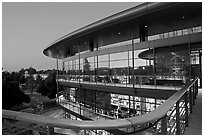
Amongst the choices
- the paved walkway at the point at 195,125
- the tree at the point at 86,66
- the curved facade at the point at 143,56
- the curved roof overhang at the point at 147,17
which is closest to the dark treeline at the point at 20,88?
the curved facade at the point at 143,56

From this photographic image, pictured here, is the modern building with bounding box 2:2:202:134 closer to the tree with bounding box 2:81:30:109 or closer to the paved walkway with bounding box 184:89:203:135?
the paved walkway with bounding box 184:89:203:135

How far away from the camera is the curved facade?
881 cm

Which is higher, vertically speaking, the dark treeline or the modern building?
the modern building

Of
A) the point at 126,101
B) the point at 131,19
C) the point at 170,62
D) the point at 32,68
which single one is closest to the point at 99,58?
the point at 126,101

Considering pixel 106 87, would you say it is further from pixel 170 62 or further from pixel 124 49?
pixel 170 62

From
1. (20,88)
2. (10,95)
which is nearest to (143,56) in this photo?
(10,95)

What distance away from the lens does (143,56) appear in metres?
13.5

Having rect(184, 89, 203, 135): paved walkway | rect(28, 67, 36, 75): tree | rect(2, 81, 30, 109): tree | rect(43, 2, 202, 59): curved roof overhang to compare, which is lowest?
rect(2, 81, 30, 109): tree

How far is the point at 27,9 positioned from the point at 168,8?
41.4 ft

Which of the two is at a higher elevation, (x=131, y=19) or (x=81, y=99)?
(x=131, y=19)

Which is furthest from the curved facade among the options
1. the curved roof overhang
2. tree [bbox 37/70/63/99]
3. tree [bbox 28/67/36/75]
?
tree [bbox 28/67/36/75]

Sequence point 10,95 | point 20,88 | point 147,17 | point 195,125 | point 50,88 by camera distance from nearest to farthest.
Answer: point 195,125, point 147,17, point 10,95, point 50,88, point 20,88

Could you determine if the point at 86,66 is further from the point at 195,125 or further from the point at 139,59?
the point at 195,125

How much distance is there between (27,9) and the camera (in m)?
14.4
